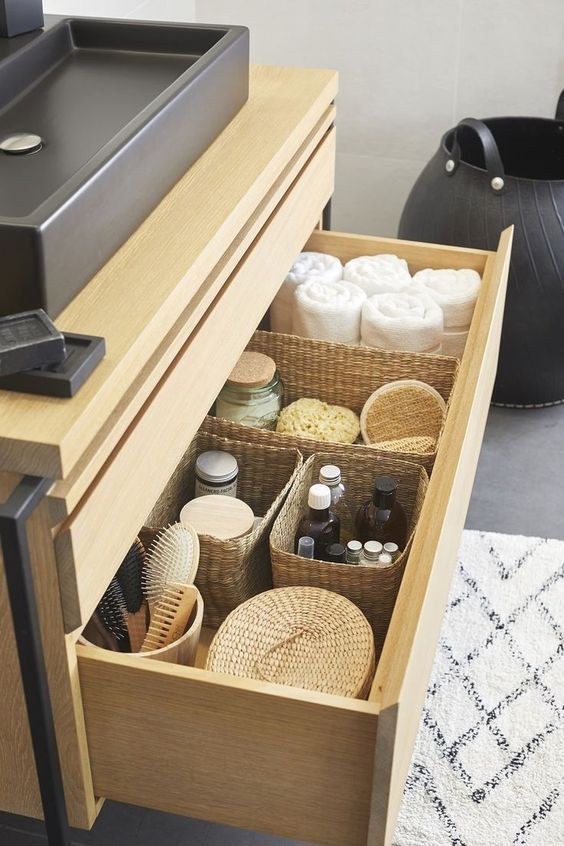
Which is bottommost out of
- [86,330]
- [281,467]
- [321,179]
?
[281,467]

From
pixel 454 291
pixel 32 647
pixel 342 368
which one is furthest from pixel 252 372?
pixel 32 647

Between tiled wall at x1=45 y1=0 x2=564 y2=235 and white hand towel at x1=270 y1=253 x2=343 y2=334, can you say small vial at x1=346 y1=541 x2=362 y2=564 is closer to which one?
white hand towel at x1=270 y1=253 x2=343 y2=334

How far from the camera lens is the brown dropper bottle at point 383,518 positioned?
1247mm

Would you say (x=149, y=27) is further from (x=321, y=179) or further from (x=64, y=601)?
(x=64, y=601)

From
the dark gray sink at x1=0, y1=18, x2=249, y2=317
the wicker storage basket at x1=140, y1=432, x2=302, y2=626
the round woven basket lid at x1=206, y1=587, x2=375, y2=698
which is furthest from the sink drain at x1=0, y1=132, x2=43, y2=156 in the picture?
the round woven basket lid at x1=206, y1=587, x2=375, y2=698

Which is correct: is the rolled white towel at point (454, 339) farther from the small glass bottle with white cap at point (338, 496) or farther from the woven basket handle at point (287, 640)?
the woven basket handle at point (287, 640)

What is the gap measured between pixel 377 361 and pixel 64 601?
757 mm

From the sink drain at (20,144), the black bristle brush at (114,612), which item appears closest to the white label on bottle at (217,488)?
the black bristle brush at (114,612)

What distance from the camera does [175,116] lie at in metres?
1.11

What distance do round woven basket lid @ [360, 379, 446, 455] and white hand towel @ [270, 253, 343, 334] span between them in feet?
0.75

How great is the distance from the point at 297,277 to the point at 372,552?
54 cm

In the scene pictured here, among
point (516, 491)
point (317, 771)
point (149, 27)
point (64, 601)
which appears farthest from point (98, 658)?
point (516, 491)

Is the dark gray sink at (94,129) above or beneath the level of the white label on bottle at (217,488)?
above

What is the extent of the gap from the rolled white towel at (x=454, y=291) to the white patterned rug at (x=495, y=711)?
447 mm
